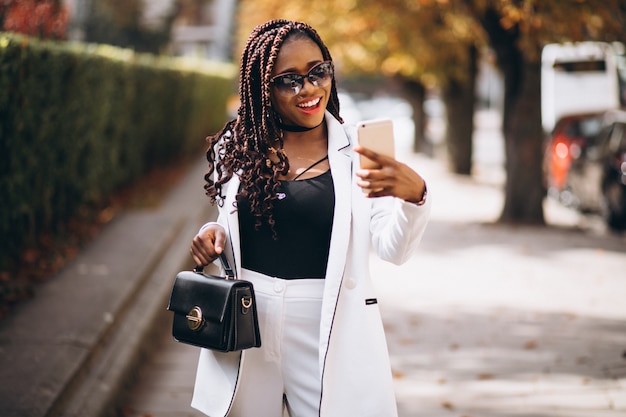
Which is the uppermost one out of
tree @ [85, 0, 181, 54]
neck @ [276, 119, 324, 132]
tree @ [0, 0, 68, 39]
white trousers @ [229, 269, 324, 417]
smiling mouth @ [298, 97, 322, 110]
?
tree @ [85, 0, 181, 54]

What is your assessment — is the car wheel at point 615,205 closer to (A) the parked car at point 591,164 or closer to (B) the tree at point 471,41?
(A) the parked car at point 591,164

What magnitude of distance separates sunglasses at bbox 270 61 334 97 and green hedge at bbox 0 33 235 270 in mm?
4508

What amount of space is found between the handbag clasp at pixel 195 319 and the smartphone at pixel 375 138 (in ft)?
2.92

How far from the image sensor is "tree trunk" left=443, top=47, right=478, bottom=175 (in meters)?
21.2

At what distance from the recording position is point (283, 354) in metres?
3.07

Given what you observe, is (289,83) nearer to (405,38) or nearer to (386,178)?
(386,178)

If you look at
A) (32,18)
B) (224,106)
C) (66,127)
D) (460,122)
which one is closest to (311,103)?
(66,127)

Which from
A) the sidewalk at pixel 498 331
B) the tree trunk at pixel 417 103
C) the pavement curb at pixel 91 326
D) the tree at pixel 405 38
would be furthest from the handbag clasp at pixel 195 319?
the tree trunk at pixel 417 103

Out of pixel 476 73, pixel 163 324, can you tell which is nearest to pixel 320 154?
pixel 163 324

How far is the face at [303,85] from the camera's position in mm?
3006

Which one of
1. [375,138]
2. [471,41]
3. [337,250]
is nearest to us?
[375,138]

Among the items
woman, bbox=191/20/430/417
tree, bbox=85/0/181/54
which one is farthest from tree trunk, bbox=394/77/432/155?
woman, bbox=191/20/430/417

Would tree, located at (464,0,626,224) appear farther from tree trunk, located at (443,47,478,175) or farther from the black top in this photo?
the black top

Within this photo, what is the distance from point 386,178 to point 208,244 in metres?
0.81
